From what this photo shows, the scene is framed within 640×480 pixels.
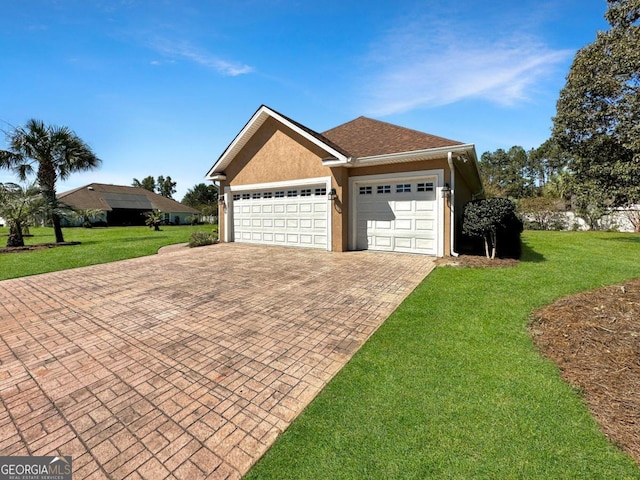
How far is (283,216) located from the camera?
13.0 meters

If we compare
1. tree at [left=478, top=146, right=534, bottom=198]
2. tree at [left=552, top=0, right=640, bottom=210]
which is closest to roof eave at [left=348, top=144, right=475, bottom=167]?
tree at [left=552, top=0, right=640, bottom=210]

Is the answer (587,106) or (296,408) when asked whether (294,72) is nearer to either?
Answer: (296,408)

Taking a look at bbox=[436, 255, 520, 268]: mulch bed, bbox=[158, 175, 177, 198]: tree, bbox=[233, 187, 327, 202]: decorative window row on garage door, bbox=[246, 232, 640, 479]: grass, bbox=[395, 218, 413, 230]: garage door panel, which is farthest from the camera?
bbox=[158, 175, 177, 198]: tree

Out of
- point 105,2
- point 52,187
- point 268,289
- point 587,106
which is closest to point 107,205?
point 52,187

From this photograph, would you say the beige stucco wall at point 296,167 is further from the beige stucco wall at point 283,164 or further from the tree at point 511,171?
the tree at point 511,171

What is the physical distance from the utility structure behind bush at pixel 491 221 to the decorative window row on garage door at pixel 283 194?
5.50 m

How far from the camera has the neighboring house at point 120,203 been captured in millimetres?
36250

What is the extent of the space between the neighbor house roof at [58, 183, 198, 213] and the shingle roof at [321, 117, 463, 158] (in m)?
34.9

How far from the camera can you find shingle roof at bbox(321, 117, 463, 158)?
10.3 metres

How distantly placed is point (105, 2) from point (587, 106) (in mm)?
20890

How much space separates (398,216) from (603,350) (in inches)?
299

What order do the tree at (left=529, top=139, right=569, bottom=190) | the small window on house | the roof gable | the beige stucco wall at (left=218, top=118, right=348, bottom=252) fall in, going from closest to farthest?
1. the small window on house
2. the roof gable
3. the beige stucco wall at (left=218, top=118, right=348, bottom=252)
4. the tree at (left=529, top=139, right=569, bottom=190)

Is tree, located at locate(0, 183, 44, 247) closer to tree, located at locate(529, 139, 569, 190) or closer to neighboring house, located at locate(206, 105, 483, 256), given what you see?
neighboring house, located at locate(206, 105, 483, 256)

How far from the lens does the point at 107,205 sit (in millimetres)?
37250
